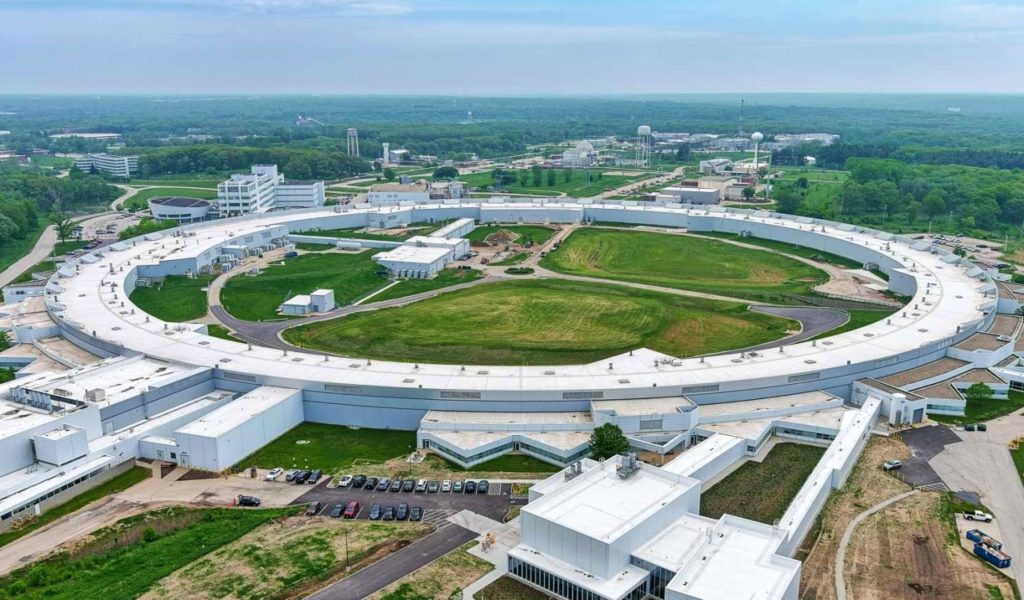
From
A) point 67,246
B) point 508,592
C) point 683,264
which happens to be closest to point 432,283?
point 683,264

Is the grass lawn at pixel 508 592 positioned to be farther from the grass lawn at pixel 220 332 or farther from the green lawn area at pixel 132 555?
the grass lawn at pixel 220 332

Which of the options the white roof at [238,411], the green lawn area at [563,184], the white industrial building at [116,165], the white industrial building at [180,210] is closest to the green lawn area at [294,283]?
the white roof at [238,411]

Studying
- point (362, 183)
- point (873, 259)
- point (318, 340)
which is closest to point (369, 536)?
point (318, 340)

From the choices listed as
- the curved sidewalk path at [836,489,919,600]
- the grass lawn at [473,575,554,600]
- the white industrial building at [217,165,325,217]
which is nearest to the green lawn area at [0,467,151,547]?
the grass lawn at [473,575,554,600]

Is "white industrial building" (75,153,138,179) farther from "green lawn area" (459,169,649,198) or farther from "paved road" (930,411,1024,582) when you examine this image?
"paved road" (930,411,1024,582)

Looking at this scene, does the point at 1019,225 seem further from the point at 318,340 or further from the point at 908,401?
the point at 318,340

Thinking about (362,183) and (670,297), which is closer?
(670,297)

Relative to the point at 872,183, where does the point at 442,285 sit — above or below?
below

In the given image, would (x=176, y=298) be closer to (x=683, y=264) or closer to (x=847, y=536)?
(x=683, y=264)
